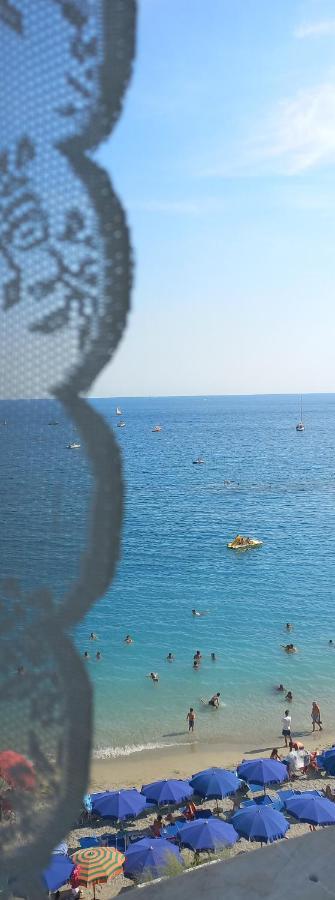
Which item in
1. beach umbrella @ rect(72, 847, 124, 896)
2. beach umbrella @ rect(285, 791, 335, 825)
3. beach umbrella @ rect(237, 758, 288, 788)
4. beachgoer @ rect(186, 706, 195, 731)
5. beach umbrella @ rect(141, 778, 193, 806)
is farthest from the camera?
beachgoer @ rect(186, 706, 195, 731)

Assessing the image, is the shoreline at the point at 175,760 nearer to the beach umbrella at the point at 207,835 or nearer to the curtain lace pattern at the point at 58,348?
the beach umbrella at the point at 207,835

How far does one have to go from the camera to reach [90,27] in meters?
2.51

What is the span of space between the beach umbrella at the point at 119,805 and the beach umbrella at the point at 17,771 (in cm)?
1350

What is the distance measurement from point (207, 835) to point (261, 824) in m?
1.08

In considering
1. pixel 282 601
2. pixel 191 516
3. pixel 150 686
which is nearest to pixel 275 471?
pixel 191 516

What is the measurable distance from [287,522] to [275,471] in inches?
1205

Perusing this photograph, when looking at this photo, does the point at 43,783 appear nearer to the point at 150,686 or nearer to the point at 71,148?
the point at 71,148

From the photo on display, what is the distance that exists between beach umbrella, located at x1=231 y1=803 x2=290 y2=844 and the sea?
3.87 m

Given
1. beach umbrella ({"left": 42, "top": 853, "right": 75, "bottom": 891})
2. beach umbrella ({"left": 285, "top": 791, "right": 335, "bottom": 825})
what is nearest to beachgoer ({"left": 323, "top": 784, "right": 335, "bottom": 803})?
beach umbrella ({"left": 285, "top": 791, "right": 335, "bottom": 825})

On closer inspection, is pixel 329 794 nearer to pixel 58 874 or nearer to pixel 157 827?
pixel 157 827

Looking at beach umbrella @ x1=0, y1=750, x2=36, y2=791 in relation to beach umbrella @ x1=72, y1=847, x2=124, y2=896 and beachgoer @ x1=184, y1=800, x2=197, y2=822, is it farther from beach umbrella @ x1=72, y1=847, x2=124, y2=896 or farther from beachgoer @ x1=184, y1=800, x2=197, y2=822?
beachgoer @ x1=184, y1=800, x2=197, y2=822

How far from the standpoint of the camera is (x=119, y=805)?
49.0ft

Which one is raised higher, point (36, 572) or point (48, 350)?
point (48, 350)

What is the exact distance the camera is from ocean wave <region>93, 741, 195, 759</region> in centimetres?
2018
